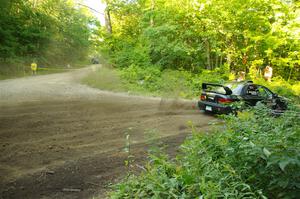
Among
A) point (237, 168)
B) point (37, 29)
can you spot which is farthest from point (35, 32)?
point (237, 168)

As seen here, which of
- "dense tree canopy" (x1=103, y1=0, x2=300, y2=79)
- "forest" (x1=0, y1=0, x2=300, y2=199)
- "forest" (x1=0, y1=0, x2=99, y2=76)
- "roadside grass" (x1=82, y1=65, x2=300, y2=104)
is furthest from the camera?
"forest" (x1=0, y1=0, x2=99, y2=76)

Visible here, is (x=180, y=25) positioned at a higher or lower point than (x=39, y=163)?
higher

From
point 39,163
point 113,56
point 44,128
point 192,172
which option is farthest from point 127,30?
point 192,172

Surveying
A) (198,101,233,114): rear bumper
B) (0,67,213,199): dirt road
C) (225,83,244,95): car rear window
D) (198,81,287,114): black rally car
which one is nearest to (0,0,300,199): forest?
(0,67,213,199): dirt road

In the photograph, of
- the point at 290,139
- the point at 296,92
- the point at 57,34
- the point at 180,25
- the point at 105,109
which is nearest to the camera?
the point at 290,139

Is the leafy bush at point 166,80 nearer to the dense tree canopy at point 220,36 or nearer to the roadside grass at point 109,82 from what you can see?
the roadside grass at point 109,82

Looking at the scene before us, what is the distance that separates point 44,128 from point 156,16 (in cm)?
1359

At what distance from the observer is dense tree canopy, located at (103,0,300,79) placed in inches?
635

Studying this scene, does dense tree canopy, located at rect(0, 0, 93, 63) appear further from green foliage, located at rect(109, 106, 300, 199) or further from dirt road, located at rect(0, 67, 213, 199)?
green foliage, located at rect(109, 106, 300, 199)

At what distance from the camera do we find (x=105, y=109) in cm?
1029

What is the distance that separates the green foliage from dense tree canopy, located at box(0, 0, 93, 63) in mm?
23867

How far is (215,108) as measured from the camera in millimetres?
9367

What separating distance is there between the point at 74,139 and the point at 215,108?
216 inches

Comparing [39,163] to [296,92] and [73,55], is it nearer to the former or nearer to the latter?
[296,92]
